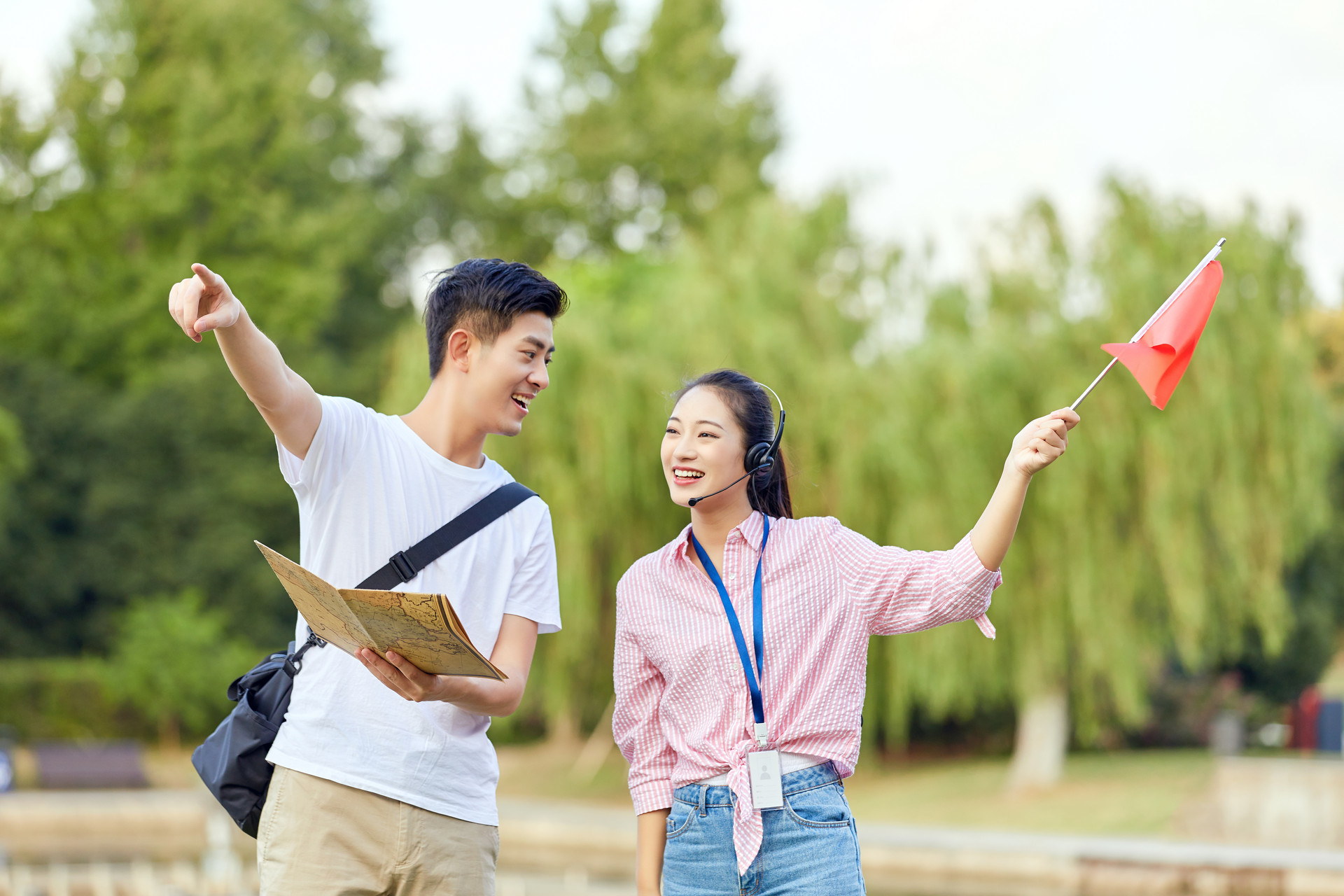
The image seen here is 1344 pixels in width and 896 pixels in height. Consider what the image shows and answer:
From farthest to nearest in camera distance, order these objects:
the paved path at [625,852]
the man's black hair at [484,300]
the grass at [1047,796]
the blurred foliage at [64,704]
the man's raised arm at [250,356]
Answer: the blurred foliage at [64,704] < the grass at [1047,796] < the paved path at [625,852] < the man's black hair at [484,300] < the man's raised arm at [250,356]

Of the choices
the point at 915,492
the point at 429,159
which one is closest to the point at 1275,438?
the point at 915,492

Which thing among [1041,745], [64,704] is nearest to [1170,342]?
[1041,745]

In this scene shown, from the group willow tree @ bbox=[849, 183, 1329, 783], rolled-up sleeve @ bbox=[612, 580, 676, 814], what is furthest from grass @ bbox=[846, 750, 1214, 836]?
rolled-up sleeve @ bbox=[612, 580, 676, 814]

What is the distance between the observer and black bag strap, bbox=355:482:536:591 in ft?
7.50

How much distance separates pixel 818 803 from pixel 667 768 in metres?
0.31

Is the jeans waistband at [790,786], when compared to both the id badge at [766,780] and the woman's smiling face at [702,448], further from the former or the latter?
the woman's smiling face at [702,448]

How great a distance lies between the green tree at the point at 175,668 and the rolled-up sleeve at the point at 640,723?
17.2 metres

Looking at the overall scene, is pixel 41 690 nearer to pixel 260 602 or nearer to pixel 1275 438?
pixel 260 602

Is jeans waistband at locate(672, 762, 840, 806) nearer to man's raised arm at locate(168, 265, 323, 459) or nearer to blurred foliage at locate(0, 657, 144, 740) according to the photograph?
man's raised arm at locate(168, 265, 323, 459)

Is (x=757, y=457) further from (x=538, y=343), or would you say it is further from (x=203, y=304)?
(x=203, y=304)

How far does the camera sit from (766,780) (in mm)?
2309

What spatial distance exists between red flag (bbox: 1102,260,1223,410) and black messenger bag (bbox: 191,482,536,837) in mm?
1124

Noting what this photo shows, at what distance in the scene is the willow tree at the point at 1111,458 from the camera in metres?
12.5

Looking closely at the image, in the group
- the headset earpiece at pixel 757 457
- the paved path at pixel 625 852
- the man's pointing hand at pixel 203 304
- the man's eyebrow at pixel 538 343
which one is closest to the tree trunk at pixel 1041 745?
the paved path at pixel 625 852
